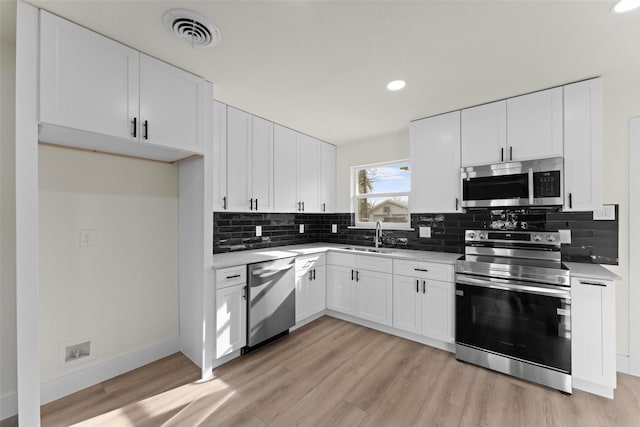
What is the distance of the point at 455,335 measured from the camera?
2.59 meters

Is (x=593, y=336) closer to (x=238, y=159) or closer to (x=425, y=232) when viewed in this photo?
(x=425, y=232)

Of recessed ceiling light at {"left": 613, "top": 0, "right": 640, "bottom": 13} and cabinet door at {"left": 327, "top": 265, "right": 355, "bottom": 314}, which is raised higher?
recessed ceiling light at {"left": 613, "top": 0, "right": 640, "bottom": 13}

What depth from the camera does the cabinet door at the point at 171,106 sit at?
1.92 meters

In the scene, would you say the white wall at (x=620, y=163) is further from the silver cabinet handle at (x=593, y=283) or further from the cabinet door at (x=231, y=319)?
the cabinet door at (x=231, y=319)

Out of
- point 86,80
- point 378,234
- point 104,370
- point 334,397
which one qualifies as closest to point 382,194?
point 378,234

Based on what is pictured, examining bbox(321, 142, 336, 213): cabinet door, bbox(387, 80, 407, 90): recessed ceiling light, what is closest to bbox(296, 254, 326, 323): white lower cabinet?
bbox(321, 142, 336, 213): cabinet door

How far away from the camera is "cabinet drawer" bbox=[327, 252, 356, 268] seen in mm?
3358

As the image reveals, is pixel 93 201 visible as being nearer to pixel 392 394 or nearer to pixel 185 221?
pixel 185 221

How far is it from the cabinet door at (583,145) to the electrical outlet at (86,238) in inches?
160

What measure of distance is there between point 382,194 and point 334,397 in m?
2.70

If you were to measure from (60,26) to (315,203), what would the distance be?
2.93 metres

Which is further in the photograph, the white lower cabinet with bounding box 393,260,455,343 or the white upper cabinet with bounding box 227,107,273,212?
the white upper cabinet with bounding box 227,107,273,212

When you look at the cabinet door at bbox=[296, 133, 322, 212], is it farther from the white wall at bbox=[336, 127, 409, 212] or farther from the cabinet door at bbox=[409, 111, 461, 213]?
the cabinet door at bbox=[409, 111, 461, 213]

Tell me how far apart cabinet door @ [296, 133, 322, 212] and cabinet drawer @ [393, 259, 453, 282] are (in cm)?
147
